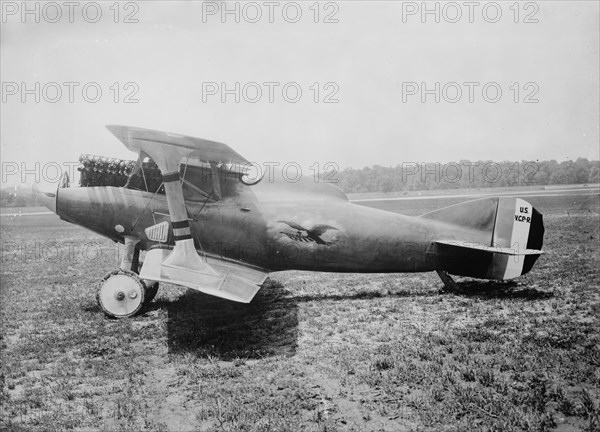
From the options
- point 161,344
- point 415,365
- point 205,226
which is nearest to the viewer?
point 415,365

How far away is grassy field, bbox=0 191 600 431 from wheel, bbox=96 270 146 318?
0.21 metres

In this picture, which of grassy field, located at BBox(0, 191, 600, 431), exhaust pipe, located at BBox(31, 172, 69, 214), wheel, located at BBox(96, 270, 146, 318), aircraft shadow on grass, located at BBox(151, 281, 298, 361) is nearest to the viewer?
grassy field, located at BBox(0, 191, 600, 431)

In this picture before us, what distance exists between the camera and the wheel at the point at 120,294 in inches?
223

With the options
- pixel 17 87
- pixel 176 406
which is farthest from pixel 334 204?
pixel 17 87

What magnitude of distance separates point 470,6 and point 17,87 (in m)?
6.28

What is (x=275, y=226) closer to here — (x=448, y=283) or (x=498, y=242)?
(x=448, y=283)

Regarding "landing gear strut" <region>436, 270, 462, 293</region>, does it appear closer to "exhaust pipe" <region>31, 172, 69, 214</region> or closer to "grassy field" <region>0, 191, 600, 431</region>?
"grassy field" <region>0, 191, 600, 431</region>

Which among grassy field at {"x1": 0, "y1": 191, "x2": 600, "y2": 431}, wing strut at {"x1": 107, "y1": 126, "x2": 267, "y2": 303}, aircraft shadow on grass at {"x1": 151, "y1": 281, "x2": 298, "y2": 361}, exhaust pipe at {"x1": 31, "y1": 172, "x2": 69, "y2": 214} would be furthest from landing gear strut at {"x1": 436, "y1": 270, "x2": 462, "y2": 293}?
exhaust pipe at {"x1": 31, "y1": 172, "x2": 69, "y2": 214}

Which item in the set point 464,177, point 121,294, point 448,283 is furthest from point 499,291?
point 464,177

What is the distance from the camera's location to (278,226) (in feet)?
19.8

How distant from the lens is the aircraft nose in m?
6.42

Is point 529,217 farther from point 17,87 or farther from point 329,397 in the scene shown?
point 17,87

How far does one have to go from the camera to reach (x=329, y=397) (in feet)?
11.7

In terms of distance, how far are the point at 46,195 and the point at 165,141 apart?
114 inches
